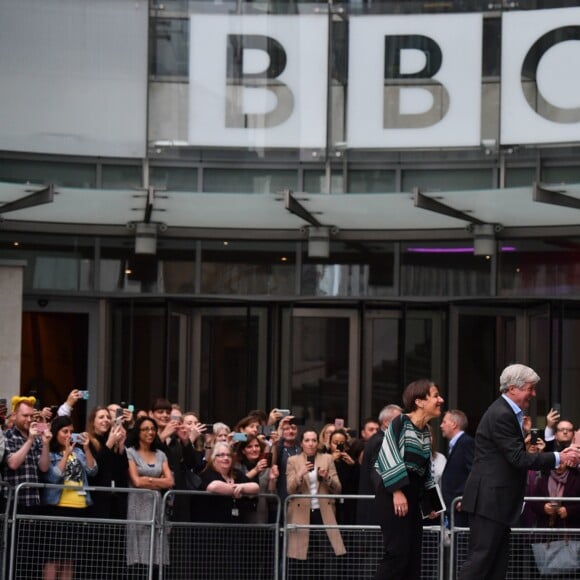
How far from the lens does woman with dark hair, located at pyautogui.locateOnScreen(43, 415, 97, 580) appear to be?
12656mm

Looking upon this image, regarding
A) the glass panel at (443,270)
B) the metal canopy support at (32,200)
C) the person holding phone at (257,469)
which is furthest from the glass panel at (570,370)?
the metal canopy support at (32,200)

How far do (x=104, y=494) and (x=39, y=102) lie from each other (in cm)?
808

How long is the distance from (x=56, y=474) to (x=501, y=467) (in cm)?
470

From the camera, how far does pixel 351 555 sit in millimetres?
12836

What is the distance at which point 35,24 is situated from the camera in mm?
19688

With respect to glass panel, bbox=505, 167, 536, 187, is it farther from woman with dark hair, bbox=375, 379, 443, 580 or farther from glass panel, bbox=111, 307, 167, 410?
woman with dark hair, bbox=375, 379, 443, 580

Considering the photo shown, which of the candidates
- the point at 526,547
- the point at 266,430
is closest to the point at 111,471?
the point at 266,430

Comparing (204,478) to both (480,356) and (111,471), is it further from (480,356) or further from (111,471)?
(480,356)

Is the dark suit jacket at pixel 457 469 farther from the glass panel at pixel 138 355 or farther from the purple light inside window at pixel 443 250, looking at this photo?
the glass panel at pixel 138 355

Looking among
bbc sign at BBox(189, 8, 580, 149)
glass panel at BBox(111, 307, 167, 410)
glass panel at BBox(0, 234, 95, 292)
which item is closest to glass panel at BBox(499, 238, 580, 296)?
bbc sign at BBox(189, 8, 580, 149)

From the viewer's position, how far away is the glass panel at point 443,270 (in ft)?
66.1

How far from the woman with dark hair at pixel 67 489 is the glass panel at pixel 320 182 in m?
7.71

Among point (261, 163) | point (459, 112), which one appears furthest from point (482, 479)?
point (261, 163)

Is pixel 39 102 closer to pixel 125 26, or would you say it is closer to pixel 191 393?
pixel 125 26
